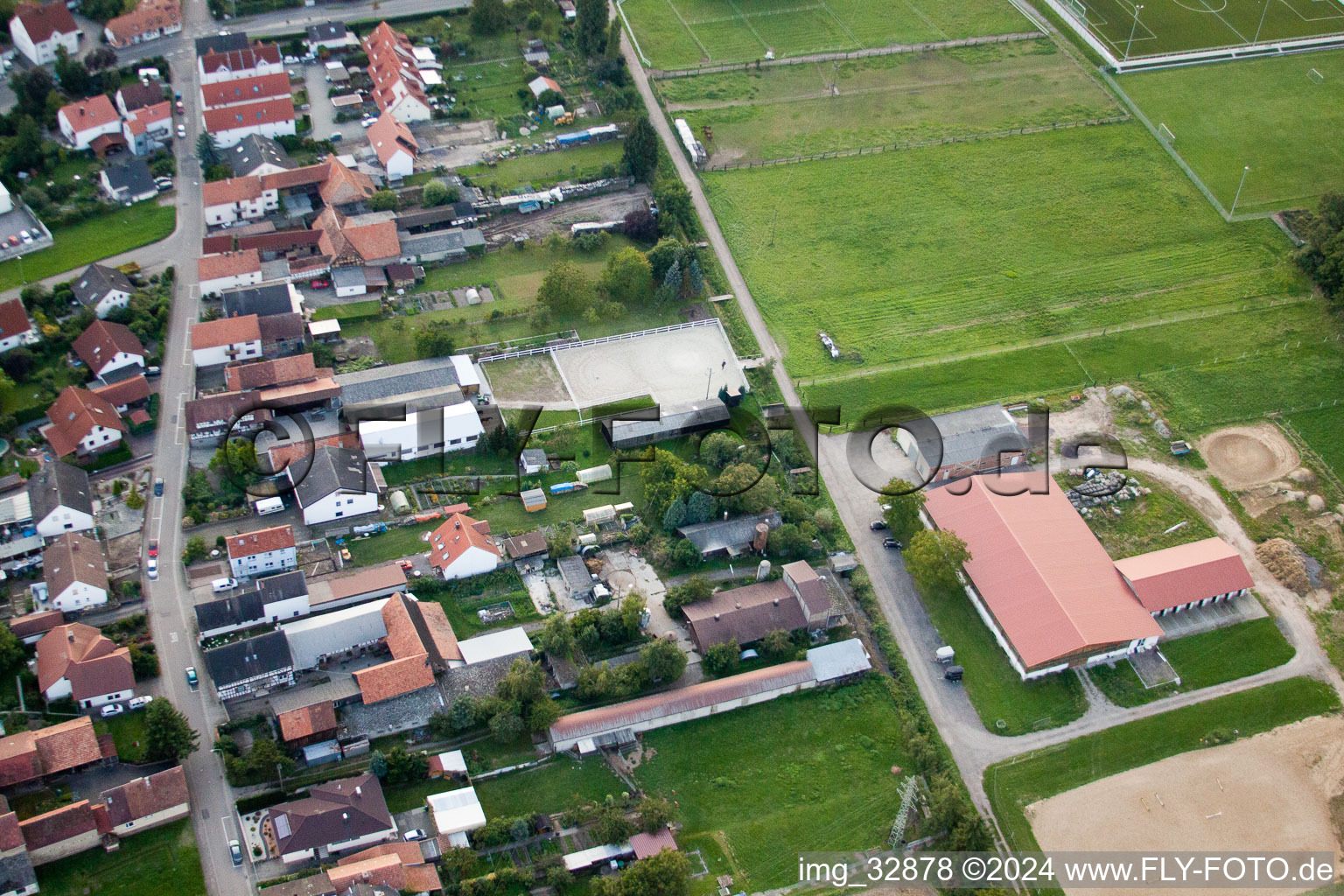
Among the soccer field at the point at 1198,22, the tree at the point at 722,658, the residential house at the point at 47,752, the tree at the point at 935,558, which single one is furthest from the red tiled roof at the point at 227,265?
the soccer field at the point at 1198,22

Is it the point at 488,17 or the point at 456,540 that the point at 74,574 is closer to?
the point at 456,540

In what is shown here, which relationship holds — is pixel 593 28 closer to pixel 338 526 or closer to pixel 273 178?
pixel 273 178

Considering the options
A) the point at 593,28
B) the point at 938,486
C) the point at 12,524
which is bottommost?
the point at 938,486

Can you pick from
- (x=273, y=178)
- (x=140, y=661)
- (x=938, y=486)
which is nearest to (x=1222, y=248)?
(x=938, y=486)

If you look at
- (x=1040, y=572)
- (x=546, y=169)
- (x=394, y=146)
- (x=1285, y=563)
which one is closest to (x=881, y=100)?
(x=546, y=169)

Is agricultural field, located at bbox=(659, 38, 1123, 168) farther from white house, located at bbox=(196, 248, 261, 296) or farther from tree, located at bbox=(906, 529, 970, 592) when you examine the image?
tree, located at bbox=(906, 529, 970, 592)

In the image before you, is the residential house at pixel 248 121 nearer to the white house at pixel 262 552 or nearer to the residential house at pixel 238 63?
the residential house at pixel 238 63
